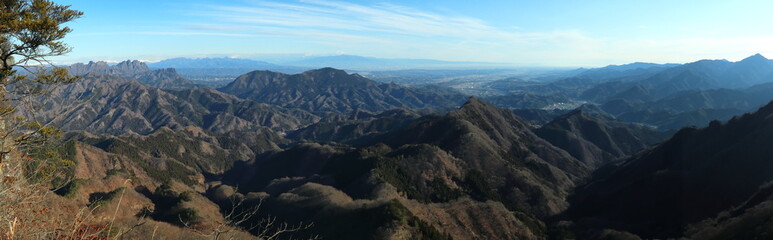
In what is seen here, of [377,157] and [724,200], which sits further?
[377,157]

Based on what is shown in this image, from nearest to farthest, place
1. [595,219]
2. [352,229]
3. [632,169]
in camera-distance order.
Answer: [352,229], [595,219], [632,169]

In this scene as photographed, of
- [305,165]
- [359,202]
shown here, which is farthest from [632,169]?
[305,165]

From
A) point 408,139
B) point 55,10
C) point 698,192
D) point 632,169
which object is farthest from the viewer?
point 408,139

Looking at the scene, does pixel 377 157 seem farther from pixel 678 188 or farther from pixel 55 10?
pixel 55 10

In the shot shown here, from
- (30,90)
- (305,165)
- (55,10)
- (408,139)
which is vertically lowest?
(305,165)

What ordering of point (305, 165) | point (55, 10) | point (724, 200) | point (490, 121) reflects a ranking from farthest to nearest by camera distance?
1. point (490, 121)
2. point (305, 165)
3. point (724, 200)
4. point (55, 10)

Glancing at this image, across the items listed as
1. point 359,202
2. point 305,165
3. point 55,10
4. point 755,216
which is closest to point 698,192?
point 755,216

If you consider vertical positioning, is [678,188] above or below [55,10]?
below

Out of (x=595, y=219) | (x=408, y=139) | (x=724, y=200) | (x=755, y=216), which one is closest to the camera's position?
(x=755, y=216)

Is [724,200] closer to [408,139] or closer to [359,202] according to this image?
[359,202]
